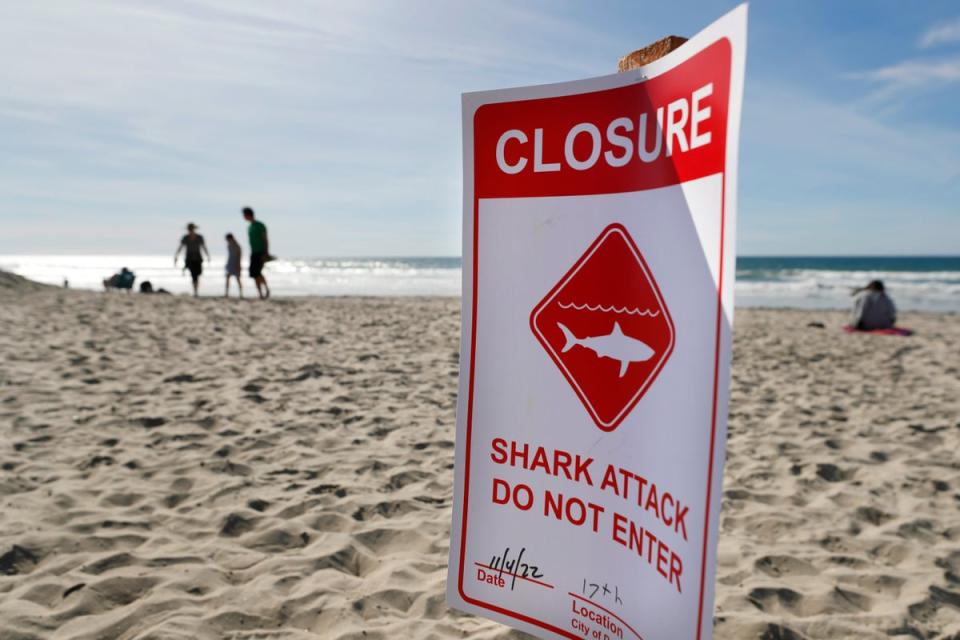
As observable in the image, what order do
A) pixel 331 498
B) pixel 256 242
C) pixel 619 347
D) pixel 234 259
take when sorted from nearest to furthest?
pixel 619 347 < pixel 331 498 < pixel 256 242 < pixel 234 259

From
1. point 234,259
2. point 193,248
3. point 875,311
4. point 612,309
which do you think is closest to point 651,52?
point 612,309

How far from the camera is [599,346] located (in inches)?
53.3

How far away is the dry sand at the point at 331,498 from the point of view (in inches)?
89.8

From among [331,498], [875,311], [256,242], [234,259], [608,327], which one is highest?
[256,242]

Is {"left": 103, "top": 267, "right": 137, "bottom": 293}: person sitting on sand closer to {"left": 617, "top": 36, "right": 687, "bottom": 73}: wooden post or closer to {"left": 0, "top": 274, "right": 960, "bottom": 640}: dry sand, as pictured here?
{"left": 0, "top": 274, "right": 960, "bottom": 640}: dry sand

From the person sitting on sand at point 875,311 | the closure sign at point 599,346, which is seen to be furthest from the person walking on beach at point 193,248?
the closure sign at point 599,346

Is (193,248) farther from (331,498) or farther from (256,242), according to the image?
(331,498)

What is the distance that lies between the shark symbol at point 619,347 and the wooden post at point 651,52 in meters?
0.61

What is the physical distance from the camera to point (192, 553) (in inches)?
103

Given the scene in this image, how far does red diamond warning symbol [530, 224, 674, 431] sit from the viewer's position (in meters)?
1.27

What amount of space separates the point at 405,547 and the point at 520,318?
171 centimetres

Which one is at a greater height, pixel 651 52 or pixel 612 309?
pixel 651 52

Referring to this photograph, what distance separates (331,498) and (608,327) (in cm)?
233

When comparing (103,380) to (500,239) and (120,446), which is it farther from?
(500,239)
